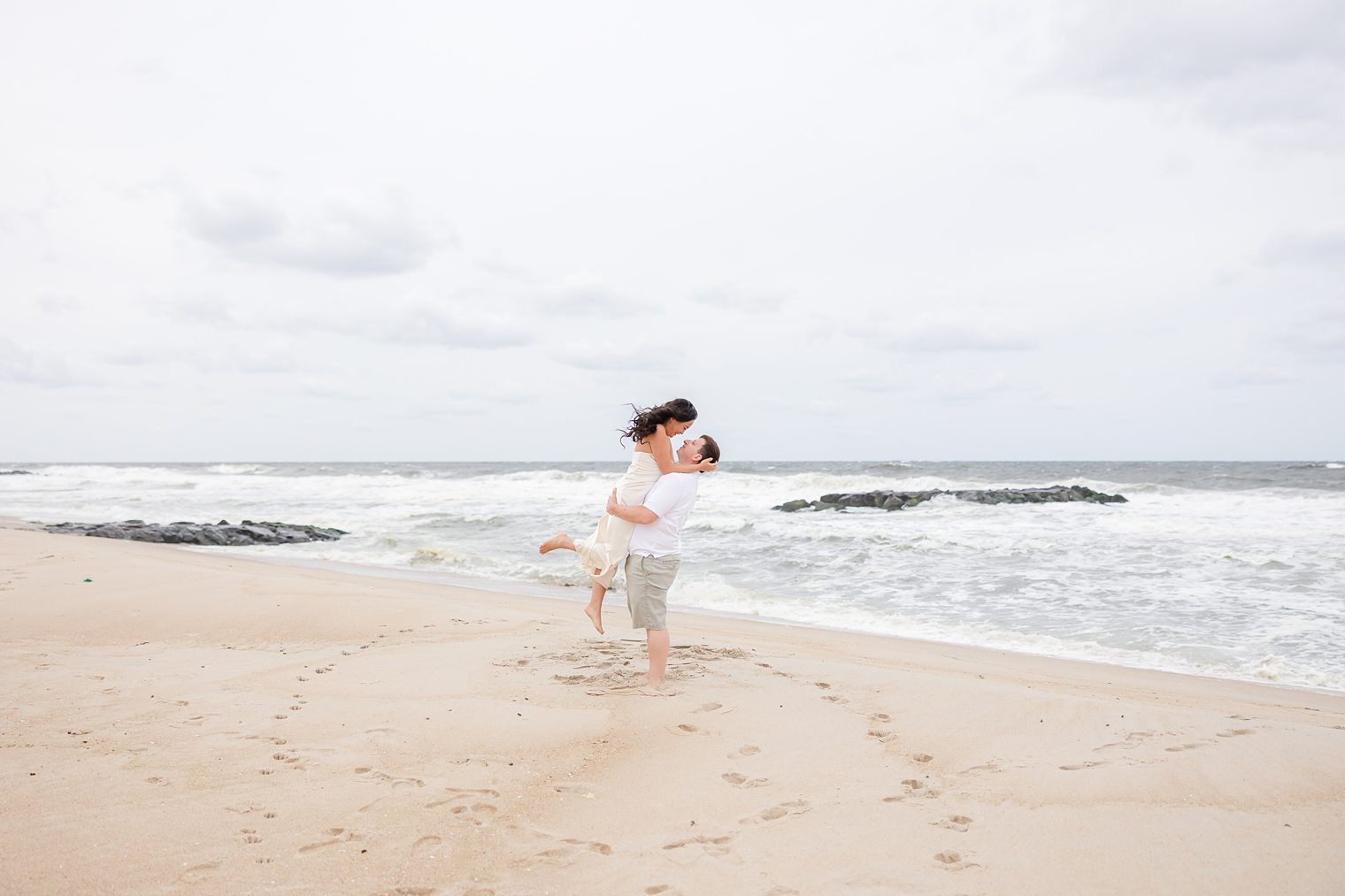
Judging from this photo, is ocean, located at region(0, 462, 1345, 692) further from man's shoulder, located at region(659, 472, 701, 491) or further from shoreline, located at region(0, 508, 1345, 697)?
man's shoulder, located at region(659, 472, 701, 491)

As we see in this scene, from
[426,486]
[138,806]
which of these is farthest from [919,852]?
[426,486]

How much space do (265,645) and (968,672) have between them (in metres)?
5.90

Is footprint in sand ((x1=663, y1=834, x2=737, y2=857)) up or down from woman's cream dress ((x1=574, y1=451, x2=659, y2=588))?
down

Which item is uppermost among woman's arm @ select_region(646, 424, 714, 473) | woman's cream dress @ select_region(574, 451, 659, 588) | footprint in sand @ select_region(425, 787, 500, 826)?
woman's arm @ select_region(646, 424, 714, 473)

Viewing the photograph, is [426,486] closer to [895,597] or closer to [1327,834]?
[895,597]

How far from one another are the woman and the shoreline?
3897 mm

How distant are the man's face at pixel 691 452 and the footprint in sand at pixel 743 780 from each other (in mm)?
2196

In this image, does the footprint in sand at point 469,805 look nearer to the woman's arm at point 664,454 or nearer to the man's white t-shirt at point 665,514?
the man's white t-shirt at point 665,514

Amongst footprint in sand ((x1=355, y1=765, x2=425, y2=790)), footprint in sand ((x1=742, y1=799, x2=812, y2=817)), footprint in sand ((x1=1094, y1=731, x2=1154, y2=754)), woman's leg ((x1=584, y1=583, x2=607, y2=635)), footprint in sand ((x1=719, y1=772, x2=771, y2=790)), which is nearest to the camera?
footprint in sand ((x1=742, y1=799, x2=812, y2=817))

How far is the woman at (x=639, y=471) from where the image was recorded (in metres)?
5.54

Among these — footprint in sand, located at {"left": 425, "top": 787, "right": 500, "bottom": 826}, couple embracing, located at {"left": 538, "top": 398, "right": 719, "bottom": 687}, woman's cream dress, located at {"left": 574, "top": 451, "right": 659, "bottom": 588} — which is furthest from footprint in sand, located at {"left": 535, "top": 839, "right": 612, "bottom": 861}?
woman's cream dress, located at {"left": 574, "top": 451, "right": 659, "bottom": 588}

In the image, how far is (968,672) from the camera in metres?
6.80

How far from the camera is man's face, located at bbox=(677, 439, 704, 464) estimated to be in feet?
18.5

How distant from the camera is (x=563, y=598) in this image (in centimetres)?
1118
